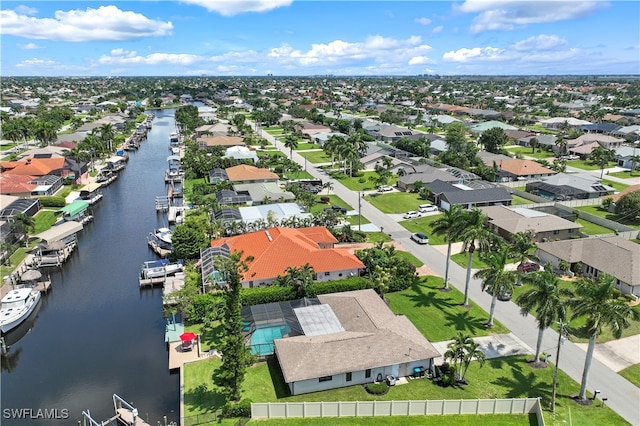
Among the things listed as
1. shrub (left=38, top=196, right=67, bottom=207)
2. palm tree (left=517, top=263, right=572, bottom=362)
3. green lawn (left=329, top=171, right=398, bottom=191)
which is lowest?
green lawn (left=329, top=171, right=398, bottom=191)

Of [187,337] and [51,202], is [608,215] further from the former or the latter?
[51,202]

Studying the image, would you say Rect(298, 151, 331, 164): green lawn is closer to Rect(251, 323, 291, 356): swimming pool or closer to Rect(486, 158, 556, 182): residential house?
Rect(486, 158, 556, 182): residential house

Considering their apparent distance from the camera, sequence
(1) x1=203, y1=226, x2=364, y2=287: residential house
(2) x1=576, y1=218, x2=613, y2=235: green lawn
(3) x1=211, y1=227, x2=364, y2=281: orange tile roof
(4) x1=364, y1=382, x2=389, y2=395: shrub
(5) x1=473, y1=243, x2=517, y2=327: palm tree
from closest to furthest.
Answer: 1. (4) x1=364, y1=382, x2=389, y2=395: shrub
2. (5) x1=473, y1=243, x2=517, y2=327: palm tree
3. (1) x1=203, y1=226, x2=364, y2=287: residential house
4. (3) x1=211, y1=227, x2=364, y2=281: orange tile roof
5. (2) x1=576, y1=218, x2=613, y2=235: green lawn

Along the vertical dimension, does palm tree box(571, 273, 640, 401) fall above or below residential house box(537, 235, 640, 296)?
above

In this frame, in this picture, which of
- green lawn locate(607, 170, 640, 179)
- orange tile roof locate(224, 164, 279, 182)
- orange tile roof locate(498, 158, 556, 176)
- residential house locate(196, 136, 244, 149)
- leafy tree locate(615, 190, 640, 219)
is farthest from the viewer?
residential house locate(196, 136, 244, 149)

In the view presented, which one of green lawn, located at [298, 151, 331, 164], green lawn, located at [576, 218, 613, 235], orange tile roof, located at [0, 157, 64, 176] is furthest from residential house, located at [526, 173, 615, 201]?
orange tile roof, located at [0, 157, 64, 176]

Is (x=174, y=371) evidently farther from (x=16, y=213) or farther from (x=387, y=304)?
(x=16, y=213)
